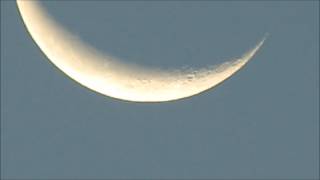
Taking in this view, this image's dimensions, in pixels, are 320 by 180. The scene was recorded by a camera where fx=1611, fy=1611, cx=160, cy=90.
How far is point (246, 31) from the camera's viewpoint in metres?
21.6

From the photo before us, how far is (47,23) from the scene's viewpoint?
21.8 meters

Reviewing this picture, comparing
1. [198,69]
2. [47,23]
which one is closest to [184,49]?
[198,69]

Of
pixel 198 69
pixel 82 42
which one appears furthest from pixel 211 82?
pixel 82 42

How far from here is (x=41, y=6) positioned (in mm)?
21750

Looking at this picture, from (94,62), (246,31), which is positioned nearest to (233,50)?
(246,31)

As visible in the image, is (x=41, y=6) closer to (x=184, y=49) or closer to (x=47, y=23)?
(x=47, y=23)

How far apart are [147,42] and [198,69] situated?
0.82 m

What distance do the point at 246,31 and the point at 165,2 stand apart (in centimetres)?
116

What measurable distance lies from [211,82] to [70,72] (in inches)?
75.8

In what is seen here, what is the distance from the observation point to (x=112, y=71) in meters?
21.7

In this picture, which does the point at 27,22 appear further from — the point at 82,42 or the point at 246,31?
the point at 246,31

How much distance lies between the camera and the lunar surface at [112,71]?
21.7 meters

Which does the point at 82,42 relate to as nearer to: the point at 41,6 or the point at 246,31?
the point at 41,6

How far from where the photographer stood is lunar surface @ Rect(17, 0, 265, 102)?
71.1 feet
